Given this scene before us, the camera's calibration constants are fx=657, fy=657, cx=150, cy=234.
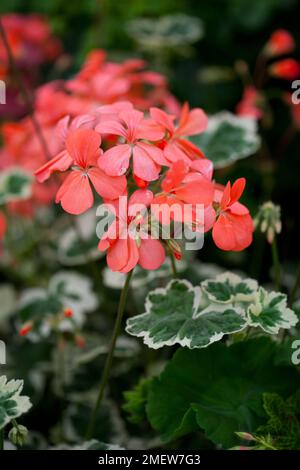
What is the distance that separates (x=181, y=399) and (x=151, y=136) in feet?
1.22

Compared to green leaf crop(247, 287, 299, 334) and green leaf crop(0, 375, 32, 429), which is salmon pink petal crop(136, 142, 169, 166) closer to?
green leaf crop(247, 287, 299, 334)

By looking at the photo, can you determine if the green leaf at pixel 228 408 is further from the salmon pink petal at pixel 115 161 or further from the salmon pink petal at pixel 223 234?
the salmon pink petal at pixel 115 161

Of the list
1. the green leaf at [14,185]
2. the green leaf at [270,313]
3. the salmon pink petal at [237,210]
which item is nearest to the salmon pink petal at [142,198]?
the salmon pink petal at [237,210]

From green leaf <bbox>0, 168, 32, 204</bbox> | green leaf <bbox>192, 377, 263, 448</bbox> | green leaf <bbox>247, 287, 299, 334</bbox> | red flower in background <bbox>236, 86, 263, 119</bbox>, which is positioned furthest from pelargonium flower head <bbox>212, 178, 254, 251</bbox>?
red flower in background <bbox>236, 86, 263, 119</bbox>

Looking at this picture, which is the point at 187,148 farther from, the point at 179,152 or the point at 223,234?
the point at 223,234

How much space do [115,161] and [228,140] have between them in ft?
1.96

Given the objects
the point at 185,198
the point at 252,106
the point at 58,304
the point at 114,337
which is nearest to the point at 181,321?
the point at 114,337

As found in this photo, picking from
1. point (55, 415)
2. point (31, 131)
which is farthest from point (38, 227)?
point (55, 415)

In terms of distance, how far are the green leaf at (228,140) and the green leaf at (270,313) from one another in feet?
1.36

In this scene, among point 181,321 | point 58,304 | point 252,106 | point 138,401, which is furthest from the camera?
point 252,106

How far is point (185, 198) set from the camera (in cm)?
77

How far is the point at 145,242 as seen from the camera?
0.79 meters

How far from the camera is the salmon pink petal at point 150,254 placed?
0.79 meters
